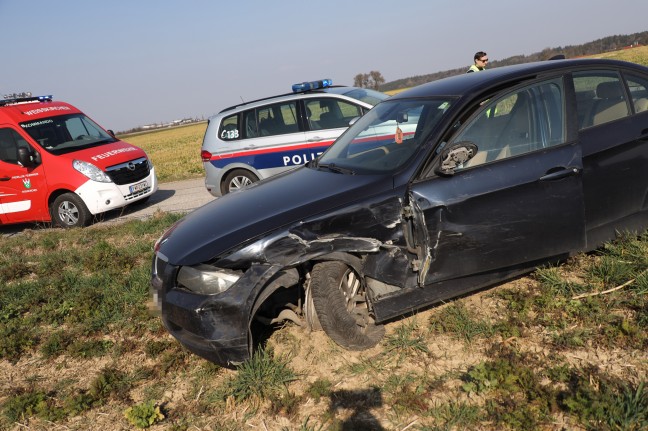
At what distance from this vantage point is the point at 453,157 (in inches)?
137

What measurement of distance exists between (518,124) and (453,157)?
0.71m

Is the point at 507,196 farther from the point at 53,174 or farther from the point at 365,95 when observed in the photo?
the point at 53,174

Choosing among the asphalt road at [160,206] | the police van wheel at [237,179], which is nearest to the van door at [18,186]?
the asphalt road at [160,206]

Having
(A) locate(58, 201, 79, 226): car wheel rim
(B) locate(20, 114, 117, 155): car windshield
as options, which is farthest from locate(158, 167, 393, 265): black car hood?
(B) locate(20, 114, 117, 155): car windshield

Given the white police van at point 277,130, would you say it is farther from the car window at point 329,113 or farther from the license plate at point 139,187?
the license plate at point 139,187

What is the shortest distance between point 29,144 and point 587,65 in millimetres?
8809

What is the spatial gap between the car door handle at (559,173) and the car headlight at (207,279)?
2224 mm

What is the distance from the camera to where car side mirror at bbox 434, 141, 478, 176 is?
11.3ft

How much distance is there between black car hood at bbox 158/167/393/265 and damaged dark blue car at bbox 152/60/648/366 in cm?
1

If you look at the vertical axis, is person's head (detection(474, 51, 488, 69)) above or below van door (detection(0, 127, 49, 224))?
above

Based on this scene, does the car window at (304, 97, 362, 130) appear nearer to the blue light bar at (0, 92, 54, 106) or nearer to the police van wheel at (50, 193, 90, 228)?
the police van wheel at (50, 193, 90, 228)

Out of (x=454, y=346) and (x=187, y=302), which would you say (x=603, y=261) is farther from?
(x=187, y=302)

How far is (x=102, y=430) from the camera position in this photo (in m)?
3.21

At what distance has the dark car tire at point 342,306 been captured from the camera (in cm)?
334
